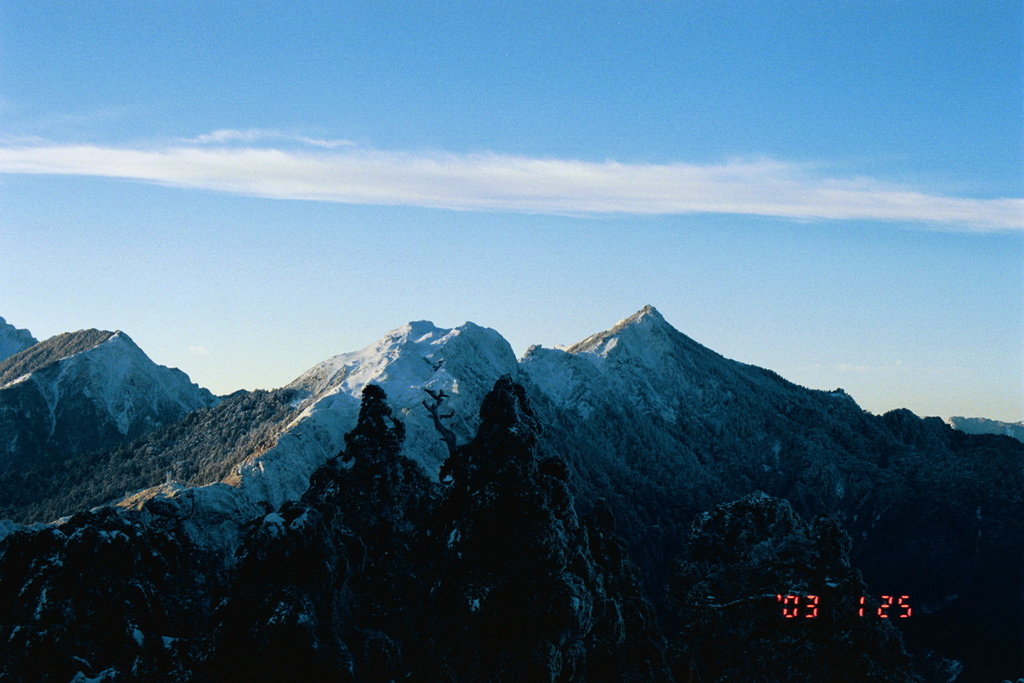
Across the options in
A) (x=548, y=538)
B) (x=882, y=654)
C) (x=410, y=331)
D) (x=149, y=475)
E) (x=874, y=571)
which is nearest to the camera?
(x=548, y=538)

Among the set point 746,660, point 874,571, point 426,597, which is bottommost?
point 874,571

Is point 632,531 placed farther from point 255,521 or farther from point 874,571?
point 255,521

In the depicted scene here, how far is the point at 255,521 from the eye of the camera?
5112cm

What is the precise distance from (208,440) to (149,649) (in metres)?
107


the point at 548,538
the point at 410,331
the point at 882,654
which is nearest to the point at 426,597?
the point at 548,538

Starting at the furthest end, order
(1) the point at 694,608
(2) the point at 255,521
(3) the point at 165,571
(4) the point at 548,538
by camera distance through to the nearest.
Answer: (1) the point at 694,608
(3) the point at 165,571
(4) the point at 548,538
(2) the point at 255,521

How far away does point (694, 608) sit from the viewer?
7075cm

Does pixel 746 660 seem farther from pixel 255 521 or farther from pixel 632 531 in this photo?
pixel 632 531

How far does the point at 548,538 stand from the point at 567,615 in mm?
3787

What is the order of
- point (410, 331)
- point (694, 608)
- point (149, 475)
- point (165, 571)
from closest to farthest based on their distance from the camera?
point (165, 571), point (694, 608), point (149, 475), point (410, 331)

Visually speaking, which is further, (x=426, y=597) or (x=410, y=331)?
(x=410, y=331)

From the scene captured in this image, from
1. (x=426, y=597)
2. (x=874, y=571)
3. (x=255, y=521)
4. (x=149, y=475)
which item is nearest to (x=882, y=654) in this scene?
(x=426, y=597)

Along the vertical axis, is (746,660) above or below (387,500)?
below

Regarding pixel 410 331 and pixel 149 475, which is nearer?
pixel 149 475
